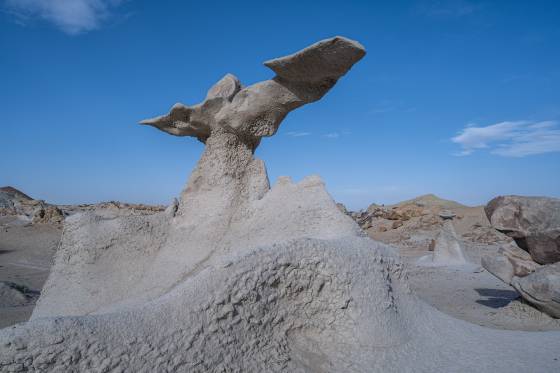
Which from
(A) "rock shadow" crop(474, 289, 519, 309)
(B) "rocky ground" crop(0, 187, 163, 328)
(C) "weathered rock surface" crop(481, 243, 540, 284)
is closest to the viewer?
(C) "weathered rock surface" crop(481, 243, 540, 284)

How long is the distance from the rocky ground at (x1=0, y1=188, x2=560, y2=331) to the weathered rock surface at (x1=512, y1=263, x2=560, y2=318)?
140 millimetres

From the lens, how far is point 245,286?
7.14ft

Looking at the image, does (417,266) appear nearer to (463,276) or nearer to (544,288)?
(463,276)

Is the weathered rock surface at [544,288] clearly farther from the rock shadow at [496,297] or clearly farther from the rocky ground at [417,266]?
the rock shadow at [496,297]

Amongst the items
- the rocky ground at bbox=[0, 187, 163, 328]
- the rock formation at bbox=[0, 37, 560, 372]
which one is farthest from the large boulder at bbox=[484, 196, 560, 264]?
the rocky ground at bbox=[0, 187, 163, 328]

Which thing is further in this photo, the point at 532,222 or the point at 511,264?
the point at 511,264

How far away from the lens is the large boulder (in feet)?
12.9

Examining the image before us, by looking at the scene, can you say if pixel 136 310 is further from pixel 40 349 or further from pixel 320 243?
pixel 320 243

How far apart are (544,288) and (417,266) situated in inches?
190

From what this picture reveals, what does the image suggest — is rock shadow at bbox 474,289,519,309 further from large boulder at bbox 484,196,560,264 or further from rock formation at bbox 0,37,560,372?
rock formation at bbox 0,37,560,372

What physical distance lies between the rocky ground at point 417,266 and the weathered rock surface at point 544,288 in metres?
0.14

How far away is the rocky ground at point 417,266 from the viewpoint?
466 centimetres

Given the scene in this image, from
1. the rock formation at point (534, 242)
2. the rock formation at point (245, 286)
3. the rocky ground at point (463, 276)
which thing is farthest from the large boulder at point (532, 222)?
the rock formation at point (245, 286)

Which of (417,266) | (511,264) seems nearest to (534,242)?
(511,264)
